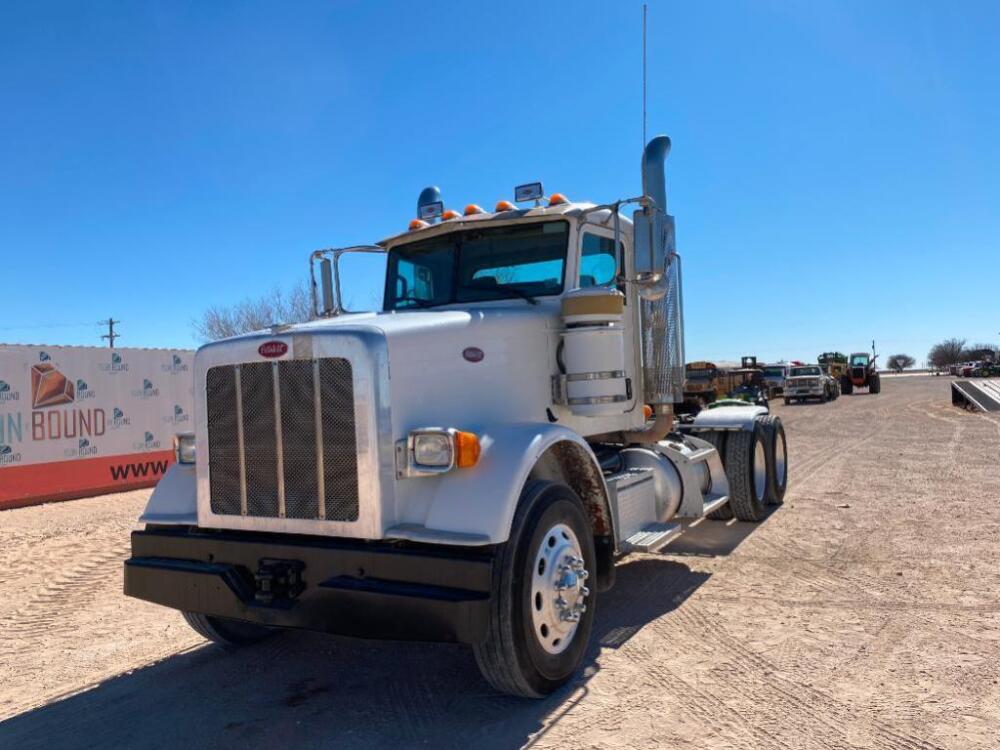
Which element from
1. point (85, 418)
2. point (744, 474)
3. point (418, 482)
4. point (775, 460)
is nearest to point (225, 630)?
point (418, 482)

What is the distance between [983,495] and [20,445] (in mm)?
12928

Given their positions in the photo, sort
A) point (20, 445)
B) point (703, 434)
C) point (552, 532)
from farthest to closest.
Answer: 1. point (20, 445)
2. point (703, 434)
3. point (552, 532)

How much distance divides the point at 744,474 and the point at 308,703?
5468 mm

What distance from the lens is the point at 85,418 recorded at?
12.2 meters

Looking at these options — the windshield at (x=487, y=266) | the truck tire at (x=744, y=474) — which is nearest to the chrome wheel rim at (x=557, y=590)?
the windshield at (x=487, y=266)

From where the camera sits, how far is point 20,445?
11320mm

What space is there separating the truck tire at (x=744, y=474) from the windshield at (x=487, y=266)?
154 inches

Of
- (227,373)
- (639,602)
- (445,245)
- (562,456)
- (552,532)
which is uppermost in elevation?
(445,245)

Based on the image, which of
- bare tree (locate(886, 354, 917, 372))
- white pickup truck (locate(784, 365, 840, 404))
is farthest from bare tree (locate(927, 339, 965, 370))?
white pickup truck (locate(784, 365, 840, 404))

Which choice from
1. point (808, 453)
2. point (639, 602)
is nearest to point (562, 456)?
point (639, 602)

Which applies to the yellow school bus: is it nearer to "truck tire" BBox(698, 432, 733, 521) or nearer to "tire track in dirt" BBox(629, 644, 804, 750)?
"truck tire" BBox(698, 432, 733, 521)

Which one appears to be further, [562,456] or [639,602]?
[639,602]

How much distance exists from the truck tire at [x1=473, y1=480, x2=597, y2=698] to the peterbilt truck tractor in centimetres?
1

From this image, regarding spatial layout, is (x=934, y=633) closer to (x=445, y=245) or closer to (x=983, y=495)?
(x=445, y=245)
